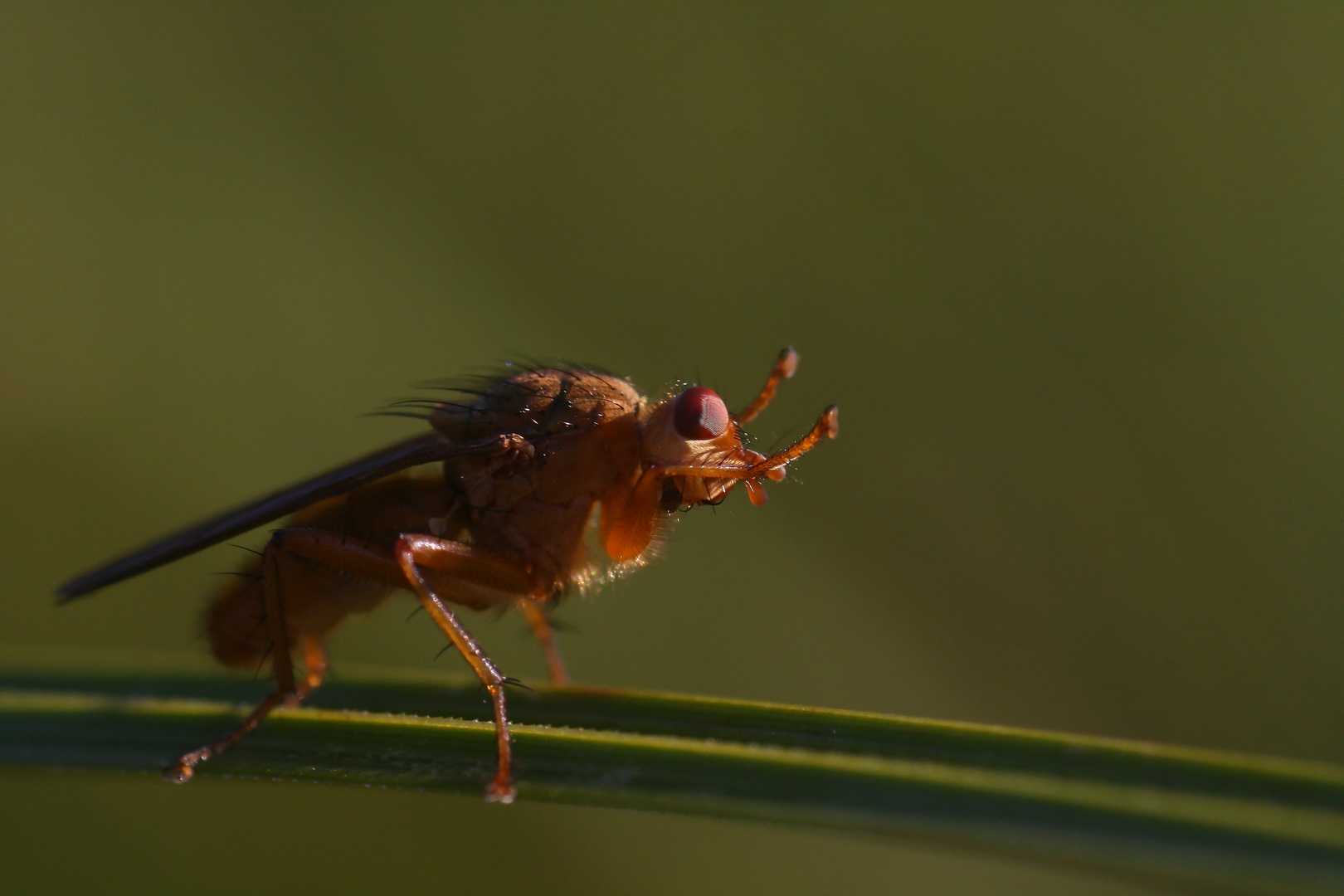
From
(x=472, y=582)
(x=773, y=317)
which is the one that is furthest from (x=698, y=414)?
(x=773, y=317)

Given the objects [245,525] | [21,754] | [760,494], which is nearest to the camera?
[21,754]

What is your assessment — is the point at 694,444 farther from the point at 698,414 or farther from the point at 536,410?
the point at 536,410

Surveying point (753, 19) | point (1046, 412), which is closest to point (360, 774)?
point (1046, 412)

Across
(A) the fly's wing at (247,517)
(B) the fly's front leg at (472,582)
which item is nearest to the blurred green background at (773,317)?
(B) the fly's front leg at (472,582)

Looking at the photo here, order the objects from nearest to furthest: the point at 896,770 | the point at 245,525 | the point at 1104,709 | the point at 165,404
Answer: the point at 896,770 < the point at 245,525 < the point at 1104,709 < the point at 165,404

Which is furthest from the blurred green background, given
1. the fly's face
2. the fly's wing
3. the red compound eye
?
the red compound eye

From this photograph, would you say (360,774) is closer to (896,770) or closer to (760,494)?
(896,770)
